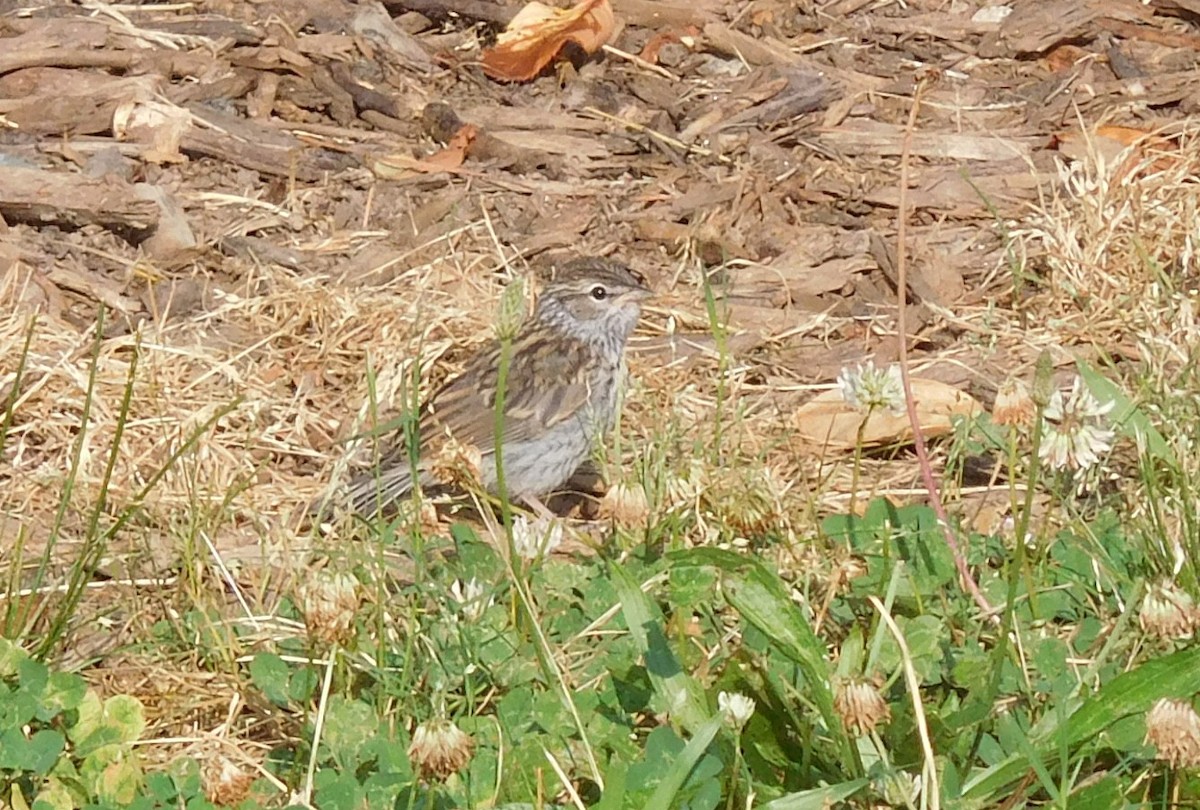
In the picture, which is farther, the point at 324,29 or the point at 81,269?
the point at 324,29

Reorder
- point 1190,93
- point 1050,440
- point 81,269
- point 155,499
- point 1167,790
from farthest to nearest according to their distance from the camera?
point 1190,93 → point 81,269 → point 155,499 → point 1050,440 → point 1167,790

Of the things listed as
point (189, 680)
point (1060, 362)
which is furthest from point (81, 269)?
point (1060, 362)

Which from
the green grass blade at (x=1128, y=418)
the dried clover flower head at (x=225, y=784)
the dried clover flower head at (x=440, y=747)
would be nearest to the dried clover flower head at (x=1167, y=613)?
the green grass blade at (x=1128, y=418)

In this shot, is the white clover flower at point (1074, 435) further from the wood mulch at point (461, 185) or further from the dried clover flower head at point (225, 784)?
the wood mulch at point (461, 185)

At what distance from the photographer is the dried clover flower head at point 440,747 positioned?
11.8 feet

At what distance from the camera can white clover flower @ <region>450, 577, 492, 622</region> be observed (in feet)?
14.9

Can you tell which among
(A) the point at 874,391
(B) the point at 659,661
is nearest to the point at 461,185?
(A) the point at 874,391

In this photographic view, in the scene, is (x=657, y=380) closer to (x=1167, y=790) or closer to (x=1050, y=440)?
(x=1050, y=440)

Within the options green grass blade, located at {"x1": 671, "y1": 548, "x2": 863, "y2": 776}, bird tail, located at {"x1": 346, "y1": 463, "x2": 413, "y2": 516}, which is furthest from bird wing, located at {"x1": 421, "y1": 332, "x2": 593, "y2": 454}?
green grass blade, located at {"x1": 671, "y1": 548, "x2": 863, "y2": 776}

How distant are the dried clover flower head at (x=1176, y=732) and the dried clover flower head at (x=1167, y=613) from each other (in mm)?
168

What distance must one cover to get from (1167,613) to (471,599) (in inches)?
65.4

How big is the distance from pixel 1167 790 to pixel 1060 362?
2928 mm

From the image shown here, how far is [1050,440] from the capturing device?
14.5ft

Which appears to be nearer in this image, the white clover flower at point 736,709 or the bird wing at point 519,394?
the white clover flower at point 736,709
